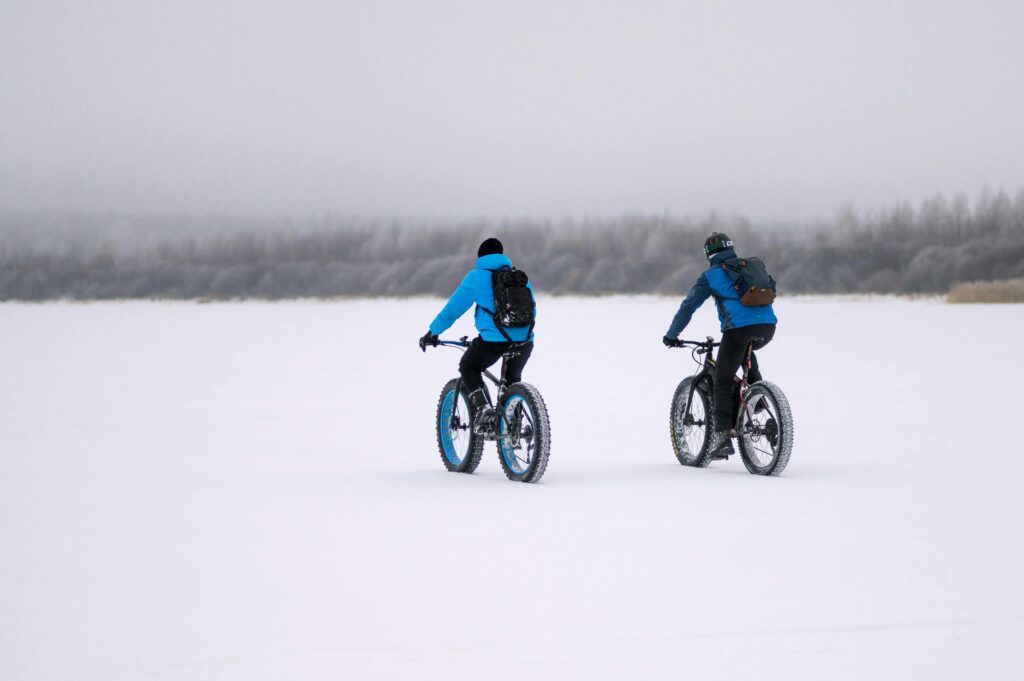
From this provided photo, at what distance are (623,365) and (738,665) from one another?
20355mm

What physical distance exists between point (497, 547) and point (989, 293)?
184ft

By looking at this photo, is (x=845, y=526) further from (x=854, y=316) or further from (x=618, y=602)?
(x=854, y=316)

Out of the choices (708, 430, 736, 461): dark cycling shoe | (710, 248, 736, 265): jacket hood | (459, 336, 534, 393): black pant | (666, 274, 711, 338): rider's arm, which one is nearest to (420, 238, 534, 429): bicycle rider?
(459, 336, 534, 393): black pant

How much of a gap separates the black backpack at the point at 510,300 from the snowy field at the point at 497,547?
1288mm

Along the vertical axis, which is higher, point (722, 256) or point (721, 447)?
point (722, 256)

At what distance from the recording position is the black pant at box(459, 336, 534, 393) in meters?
10.7

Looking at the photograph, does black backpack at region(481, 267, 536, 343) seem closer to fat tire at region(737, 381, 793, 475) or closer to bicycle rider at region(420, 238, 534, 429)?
bicycle rider at region(420, 238, 534, 429)

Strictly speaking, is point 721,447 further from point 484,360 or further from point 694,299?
point 484,360

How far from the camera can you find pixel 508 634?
5820 millimetres

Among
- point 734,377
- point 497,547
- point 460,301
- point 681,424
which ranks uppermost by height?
point 460,301

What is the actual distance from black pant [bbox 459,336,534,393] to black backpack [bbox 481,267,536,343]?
15 cm

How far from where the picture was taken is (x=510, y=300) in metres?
10.5

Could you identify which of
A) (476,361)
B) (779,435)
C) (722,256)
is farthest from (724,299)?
(476,361)

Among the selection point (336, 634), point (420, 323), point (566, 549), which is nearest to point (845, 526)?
point (566, 549)
